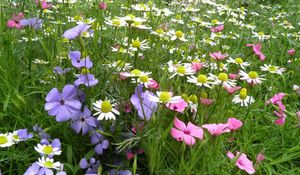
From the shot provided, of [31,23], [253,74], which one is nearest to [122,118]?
[253,74]

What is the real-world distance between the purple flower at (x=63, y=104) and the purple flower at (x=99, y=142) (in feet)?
0.26

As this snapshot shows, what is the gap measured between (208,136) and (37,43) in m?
0.89

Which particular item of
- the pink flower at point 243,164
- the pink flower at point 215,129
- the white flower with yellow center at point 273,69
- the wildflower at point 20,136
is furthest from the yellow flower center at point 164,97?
the white flower with yellow center at point 273,69

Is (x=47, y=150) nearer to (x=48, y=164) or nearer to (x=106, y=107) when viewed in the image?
(x=48, y=164)

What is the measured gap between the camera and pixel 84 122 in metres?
1.07

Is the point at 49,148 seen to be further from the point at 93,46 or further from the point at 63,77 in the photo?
the point at 93,46

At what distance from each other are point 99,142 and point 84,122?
0.07 meters

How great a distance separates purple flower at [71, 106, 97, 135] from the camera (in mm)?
1062

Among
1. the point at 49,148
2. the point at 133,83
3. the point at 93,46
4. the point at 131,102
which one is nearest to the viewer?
the point at 49,148

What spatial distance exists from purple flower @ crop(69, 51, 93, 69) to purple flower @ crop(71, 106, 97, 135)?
0.14 m

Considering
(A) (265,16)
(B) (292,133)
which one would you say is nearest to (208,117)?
(B) (292,133)

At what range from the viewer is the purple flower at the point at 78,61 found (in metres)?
1.15

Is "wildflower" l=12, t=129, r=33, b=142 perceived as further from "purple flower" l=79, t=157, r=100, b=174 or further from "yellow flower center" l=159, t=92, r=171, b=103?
"yellow flower center" l=159, t=92, r=171, b=103

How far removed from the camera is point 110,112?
3.44 ft
